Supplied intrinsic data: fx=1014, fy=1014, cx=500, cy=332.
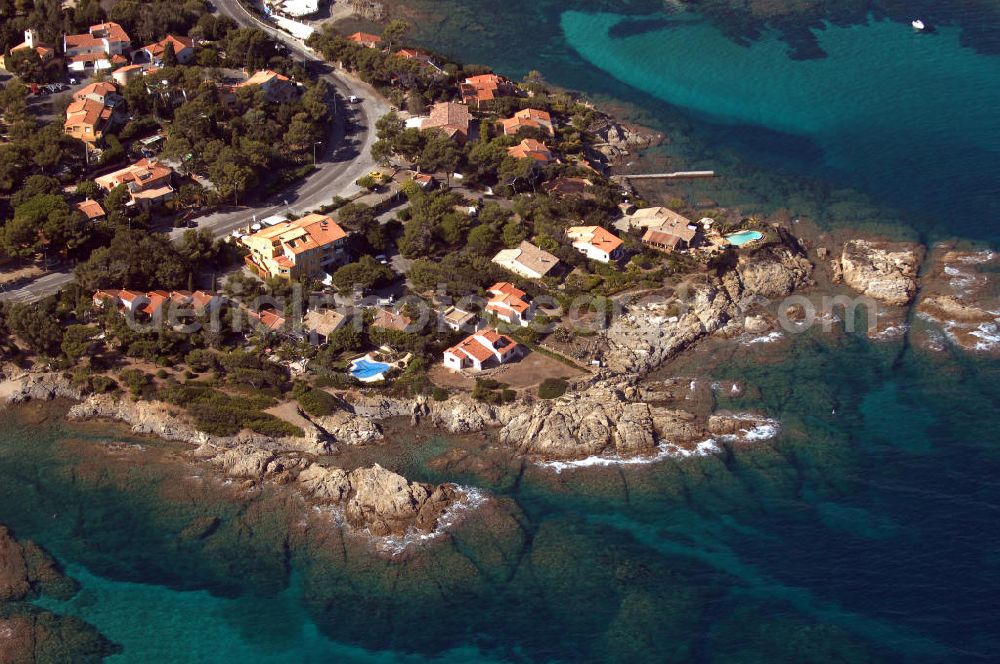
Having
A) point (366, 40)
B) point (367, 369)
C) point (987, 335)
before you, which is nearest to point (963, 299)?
point (987, 335)

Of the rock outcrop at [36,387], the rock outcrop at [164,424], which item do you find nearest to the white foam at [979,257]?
the rock outcrop at [164,424]

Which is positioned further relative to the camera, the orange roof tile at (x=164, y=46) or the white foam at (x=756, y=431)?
the orange roof tile at (x=164, y=46)

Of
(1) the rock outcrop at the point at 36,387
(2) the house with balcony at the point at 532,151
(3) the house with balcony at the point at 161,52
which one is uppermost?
(3) the house with balcony at the point at 161,52

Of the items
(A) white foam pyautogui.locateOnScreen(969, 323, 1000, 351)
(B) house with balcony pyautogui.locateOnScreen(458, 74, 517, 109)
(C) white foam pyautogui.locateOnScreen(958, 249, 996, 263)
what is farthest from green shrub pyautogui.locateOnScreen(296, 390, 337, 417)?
(C) white foam pyautogui.locateOnScreen(958, 249, 996, 263)

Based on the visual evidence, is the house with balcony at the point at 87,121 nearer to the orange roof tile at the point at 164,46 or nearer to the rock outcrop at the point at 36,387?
the orange roof tile at the point at 164,46

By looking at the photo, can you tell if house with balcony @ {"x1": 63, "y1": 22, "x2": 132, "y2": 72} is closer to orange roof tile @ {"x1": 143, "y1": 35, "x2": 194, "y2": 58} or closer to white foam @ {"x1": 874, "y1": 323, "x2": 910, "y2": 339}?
orange roof tile @ {"x1": 143, "y1": 35, "x2": 194, "y2": 58}

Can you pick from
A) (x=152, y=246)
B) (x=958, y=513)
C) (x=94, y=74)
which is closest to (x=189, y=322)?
(x=152, y=246)
